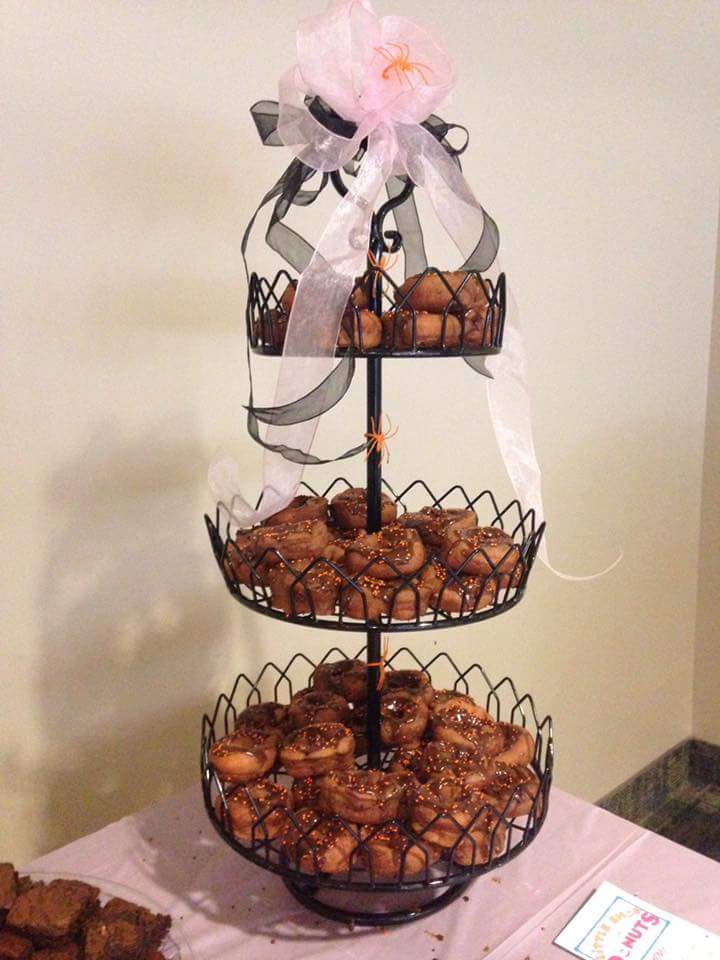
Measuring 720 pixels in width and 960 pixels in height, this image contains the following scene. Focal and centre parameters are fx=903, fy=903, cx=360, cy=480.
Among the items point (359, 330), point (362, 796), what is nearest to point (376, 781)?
point (362, 796)

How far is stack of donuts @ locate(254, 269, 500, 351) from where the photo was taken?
924 millimetres

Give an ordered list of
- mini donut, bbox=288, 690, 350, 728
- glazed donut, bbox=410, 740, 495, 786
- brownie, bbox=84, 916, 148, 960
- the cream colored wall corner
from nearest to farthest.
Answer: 1. brownie, bbox=84, 916, 148, 960
2. glazed donut, bbox=410, 740, 495, 786
3. mini donut, bbox=288, 690, 350, 728
4. the cream colored wall corner

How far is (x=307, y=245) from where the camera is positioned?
42.7 inches

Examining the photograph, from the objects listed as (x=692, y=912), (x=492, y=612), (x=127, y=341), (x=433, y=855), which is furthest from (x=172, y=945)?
(x=127, y=341)

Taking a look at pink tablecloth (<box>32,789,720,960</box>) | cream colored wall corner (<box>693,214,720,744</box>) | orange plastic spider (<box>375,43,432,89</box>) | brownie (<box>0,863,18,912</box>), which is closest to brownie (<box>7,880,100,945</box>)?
brownie (<box>0,863,18,912</box>)

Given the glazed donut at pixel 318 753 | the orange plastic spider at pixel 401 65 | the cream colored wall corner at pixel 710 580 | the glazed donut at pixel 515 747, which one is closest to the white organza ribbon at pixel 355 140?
the orange plastic spider at pixel 401 65

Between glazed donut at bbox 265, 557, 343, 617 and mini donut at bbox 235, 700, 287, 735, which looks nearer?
glazed donut at bbox 265, 557, 343, 617

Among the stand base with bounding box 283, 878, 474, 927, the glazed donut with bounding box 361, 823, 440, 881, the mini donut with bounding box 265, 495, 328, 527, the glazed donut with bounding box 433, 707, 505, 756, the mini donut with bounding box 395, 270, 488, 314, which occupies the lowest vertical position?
the stand base with bounding box 283, 878, 474, 927

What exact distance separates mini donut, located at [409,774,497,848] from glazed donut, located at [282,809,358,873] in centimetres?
7

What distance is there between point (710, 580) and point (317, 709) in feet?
6.23

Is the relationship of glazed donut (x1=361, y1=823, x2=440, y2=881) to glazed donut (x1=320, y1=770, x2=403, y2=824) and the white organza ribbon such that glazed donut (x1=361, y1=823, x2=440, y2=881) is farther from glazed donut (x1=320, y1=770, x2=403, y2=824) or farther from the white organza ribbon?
the white organza ribbon

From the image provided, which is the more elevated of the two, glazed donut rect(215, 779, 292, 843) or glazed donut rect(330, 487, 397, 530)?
glazed donut rect(330, 487, 397, 530)

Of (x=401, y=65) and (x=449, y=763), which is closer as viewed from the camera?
(x=401, y=65)

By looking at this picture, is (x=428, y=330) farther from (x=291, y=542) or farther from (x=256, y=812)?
(x=256, y=812)
